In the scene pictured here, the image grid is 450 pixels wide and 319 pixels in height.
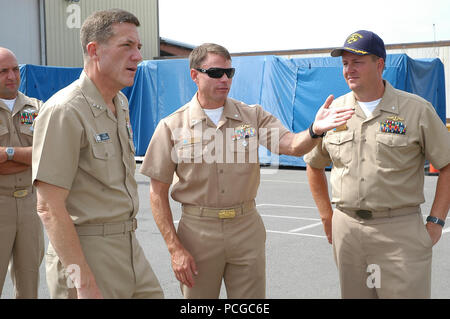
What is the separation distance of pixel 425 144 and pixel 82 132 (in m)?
2.04

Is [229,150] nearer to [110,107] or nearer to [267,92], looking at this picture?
[110,107]

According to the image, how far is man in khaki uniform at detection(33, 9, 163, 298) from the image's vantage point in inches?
94.6

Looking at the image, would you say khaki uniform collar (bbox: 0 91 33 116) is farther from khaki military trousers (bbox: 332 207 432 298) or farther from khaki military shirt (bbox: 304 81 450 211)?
khaki military trousers (bbox: 332 207 432 298)

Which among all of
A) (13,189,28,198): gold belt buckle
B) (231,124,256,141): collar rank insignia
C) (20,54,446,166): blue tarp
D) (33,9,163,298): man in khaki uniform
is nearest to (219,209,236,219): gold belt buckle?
(231,124,256,141): collar rank insignia

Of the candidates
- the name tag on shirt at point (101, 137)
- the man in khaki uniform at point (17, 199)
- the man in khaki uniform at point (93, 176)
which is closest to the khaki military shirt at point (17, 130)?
the man in khaki uniform at point (17, 199)

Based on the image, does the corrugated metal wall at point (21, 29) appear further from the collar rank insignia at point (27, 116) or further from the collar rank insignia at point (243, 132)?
the collar rank insignia at point (243, 132)

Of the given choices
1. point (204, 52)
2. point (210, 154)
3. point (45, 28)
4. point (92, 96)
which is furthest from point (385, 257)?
point (45, 28)

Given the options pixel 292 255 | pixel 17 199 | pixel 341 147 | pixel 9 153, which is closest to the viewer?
pixel 341 147

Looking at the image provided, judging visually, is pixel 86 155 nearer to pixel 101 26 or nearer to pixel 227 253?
pixel 101 26

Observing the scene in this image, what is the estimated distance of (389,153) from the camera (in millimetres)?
3408

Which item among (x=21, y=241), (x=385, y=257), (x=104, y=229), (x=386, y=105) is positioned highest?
(x=386, y=105)

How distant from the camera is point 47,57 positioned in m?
22.3

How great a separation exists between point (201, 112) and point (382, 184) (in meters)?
1.18
